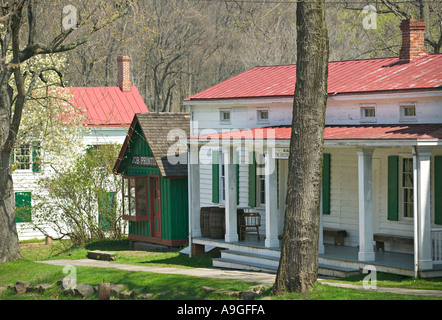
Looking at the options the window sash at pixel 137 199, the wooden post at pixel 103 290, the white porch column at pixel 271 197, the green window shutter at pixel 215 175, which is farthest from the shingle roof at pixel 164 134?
the wooden post at pixel 103 290

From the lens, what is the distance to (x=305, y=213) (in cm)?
1384

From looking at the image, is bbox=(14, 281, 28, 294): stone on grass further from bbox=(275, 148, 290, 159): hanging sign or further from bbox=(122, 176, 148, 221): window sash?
bbox=(122, 176, 148, 221): window sash

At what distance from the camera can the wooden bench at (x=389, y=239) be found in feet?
61.0

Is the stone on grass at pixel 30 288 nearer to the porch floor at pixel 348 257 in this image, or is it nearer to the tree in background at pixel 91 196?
the porch floor at pixel 348 257

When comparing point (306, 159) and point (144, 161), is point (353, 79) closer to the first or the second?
point (306, 159)

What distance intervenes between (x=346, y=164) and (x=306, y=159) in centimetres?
693

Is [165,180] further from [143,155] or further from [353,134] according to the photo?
[353,134]

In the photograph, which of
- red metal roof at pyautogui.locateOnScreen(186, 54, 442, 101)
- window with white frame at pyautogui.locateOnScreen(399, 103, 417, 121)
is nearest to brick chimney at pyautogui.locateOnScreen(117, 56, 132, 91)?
red metal roof at pyautogui.locateOnScreen(186, 54, 442, 101)

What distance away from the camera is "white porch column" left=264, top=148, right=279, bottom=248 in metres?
20.0

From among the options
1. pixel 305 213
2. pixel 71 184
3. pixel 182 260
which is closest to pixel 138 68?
pixel 71 184

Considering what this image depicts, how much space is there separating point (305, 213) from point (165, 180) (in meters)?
12.5

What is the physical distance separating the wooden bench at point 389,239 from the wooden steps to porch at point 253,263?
1.82 meters

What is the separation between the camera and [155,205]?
2681 centimetres

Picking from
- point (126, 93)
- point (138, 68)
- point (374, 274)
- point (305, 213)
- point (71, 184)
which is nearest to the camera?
point (305, 213)
